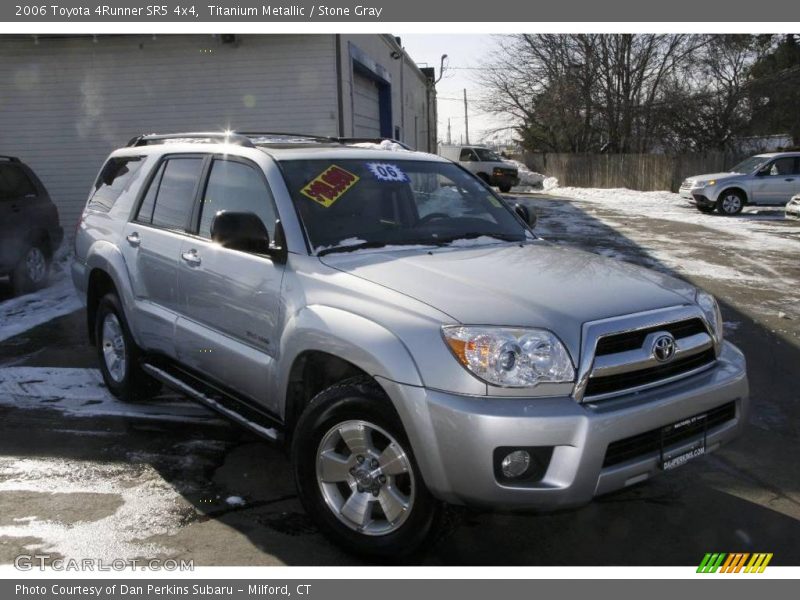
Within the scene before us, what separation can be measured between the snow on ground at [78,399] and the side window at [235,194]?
1.53 metres

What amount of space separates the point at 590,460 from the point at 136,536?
2.15 metres

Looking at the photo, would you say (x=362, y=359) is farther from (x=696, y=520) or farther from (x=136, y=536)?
(x=696, y=520)

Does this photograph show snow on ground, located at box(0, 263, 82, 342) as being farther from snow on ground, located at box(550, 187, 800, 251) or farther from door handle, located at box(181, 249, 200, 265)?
snow on ground, located at box(550, 187, 800, 251)

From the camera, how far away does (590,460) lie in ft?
8.94

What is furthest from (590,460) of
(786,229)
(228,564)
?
(786,229)

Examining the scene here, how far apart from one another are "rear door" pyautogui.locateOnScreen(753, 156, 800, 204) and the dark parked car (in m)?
17.8

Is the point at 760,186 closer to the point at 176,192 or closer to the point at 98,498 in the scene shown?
the point at 176,192

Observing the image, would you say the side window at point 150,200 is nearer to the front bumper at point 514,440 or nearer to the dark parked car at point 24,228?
the front bumper at point 514,440

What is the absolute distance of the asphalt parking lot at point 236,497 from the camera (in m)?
3.31

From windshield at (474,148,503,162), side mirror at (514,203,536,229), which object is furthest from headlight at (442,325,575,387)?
windshield at (474,148,503,162)

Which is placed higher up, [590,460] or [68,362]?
[590,460]

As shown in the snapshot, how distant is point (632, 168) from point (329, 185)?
30610 millimetres

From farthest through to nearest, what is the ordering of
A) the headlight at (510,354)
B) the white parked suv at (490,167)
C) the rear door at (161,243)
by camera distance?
1. the white parked suv at (490,167)
2. the rear door at (161,243)
3. the headlight at (510,354)

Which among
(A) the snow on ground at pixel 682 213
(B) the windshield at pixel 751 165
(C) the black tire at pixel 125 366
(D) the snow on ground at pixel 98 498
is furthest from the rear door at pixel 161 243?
(B) the windshield at pixel 751 165
